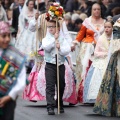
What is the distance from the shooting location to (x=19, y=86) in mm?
7969

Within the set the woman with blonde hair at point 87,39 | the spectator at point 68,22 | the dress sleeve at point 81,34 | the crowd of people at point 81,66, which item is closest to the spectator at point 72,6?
the spectator at point 68,22

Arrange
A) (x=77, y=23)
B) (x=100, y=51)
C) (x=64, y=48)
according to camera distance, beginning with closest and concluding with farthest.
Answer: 1. (x=64, y=48)
2. (x=100, y=51)
3. (x=77, y=23)

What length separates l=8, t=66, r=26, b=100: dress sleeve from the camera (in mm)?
7930

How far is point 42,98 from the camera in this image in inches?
546

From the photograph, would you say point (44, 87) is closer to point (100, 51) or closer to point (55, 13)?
point (100, 51)

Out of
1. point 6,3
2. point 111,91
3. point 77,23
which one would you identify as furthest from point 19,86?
point 6,3

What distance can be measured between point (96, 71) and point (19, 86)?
5738 mm

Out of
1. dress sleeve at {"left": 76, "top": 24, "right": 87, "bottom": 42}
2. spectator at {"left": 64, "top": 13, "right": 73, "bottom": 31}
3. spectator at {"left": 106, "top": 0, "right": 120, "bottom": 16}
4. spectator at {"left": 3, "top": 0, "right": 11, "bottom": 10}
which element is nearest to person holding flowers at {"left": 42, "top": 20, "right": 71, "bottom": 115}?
dress sleeve at {"left": 76, "top": 24, "right": 87, "bottom": 42}

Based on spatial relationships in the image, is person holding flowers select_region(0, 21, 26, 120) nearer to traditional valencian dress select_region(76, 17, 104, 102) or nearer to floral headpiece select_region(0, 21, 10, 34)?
floral headpiece select_region(0, 21, 10, 34)

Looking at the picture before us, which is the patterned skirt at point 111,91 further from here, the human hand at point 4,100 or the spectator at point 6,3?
the spectator at point 6,3

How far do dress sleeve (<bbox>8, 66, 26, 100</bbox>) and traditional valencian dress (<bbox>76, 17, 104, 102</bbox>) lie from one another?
6.51m

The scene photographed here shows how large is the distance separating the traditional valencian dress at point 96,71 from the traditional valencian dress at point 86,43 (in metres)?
0.80

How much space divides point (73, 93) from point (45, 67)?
1351mm

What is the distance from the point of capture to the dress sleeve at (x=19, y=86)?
7930mm
